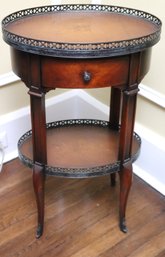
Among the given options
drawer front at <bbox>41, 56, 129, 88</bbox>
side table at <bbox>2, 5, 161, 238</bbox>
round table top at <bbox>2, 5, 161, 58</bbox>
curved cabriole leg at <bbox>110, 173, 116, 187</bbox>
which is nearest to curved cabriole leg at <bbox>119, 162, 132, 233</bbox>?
side table at <bbox>2, 5, 161, 238</bbox>

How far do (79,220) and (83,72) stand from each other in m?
0.71

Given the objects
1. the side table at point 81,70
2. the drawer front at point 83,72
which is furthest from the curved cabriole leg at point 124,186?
the drawer front at point 83,72

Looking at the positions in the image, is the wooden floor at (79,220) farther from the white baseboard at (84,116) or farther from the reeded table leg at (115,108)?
the reeded table leg at (115,108)

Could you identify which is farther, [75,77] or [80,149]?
[80,149]

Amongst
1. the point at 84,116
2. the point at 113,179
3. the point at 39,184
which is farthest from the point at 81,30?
the point at 84,116

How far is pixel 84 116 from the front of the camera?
7.00 ft

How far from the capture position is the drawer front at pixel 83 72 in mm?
1165

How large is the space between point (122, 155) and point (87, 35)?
0.44 metres

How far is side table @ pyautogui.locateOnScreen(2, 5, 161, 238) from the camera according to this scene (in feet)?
3.79

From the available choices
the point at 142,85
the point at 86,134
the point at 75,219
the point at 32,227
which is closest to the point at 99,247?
the point at 75,219

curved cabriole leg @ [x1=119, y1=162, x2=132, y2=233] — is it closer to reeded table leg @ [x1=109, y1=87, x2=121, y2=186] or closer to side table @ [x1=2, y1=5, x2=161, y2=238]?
side table @ [x1=2, y1=5, x2=161, y2=238]

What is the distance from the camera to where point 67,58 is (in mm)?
1148

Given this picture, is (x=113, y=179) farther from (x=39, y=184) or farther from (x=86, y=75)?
(x=86, y=75)

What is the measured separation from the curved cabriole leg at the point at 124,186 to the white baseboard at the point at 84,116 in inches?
11.9
